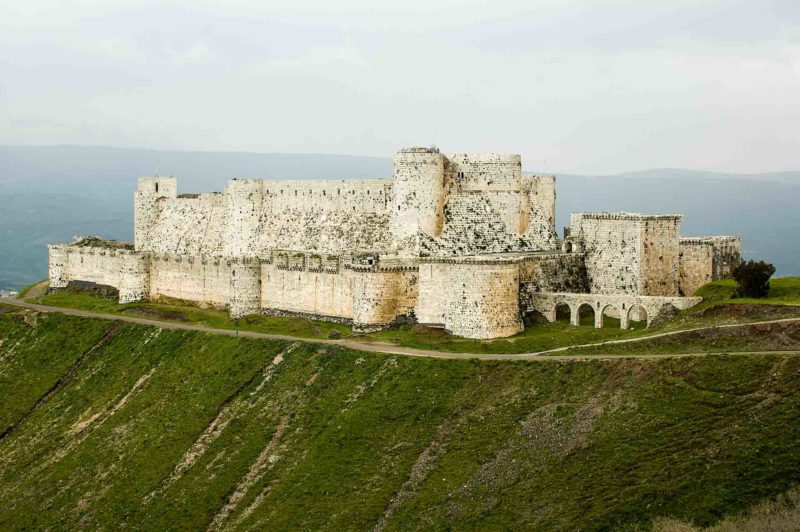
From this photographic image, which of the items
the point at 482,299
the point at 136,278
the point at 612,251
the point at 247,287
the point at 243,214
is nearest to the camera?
the point at 482,299

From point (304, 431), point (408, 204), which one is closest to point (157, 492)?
point (304, 431)

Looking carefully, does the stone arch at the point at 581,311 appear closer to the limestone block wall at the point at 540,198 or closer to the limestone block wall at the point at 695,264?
the limestone block wall at the point at 695,264

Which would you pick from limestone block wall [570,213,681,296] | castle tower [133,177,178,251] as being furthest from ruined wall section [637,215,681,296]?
castle tower [133,177,178,251]

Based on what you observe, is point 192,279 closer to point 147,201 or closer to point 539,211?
point 147,201

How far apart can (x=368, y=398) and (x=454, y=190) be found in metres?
18.8

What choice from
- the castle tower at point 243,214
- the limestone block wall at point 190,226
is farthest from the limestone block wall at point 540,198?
the limestone block wall at point 190,226

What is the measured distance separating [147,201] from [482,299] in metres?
39.3

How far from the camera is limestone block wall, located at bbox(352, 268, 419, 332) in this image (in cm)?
6150

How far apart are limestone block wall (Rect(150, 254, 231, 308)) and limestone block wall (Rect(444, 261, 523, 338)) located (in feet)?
63.3

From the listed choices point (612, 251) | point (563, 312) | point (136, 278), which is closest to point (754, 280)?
point (612, 251)

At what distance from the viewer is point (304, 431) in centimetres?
5131

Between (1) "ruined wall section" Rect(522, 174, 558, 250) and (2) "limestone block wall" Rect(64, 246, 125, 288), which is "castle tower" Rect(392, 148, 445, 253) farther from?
(2) "limestone block wall" Rect(64, 246, 125, 288)

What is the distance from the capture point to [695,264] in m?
64.7

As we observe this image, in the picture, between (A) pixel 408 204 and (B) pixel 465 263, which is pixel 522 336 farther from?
(A) pixel 408 204
